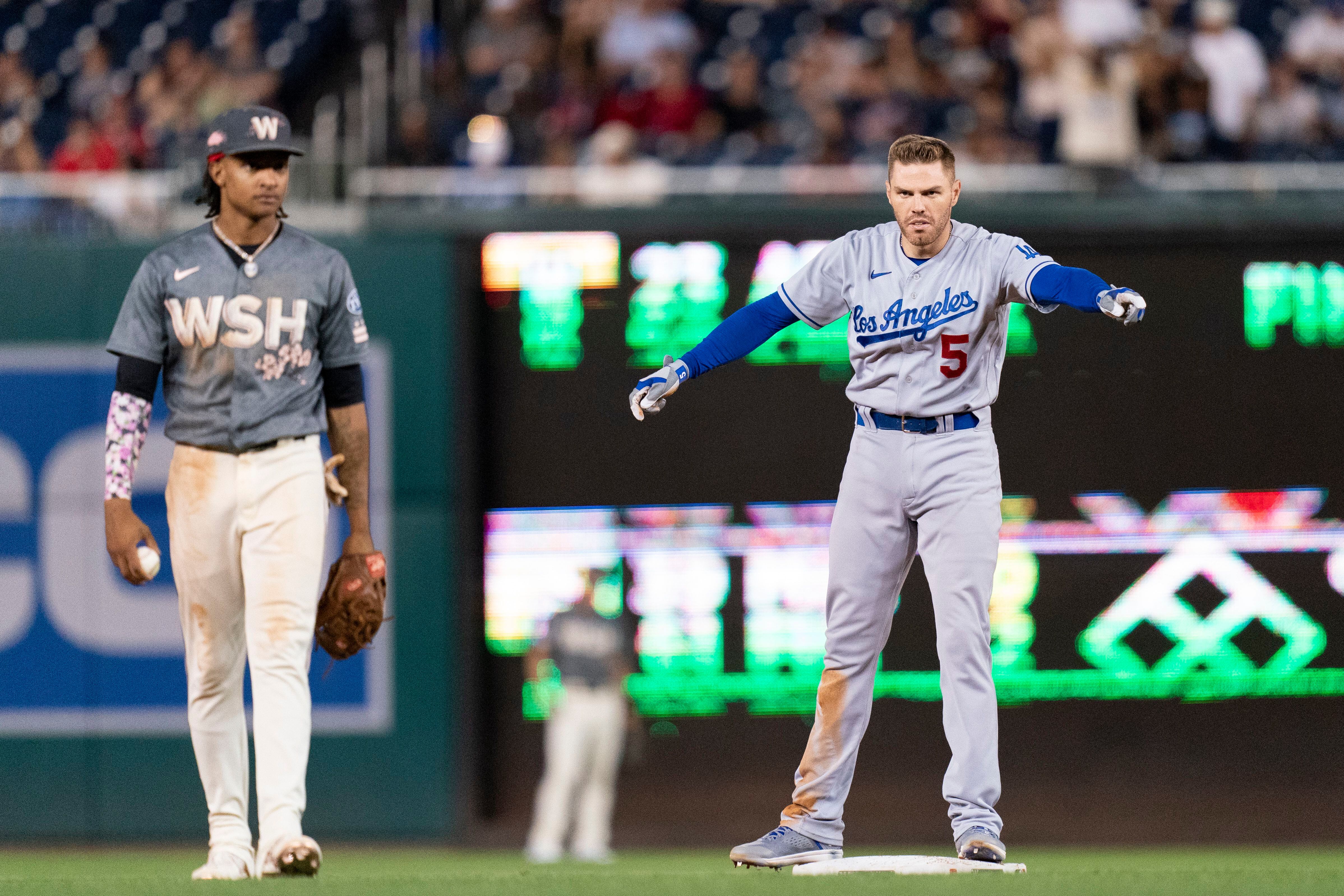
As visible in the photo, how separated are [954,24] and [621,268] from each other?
335cm

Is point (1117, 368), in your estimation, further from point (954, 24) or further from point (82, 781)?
point (82, 781)

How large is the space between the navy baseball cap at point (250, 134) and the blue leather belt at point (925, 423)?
175cm

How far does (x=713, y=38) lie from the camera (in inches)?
416

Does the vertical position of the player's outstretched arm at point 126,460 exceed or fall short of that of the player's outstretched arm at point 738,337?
it falls short

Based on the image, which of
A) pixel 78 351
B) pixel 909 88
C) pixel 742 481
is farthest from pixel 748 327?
pixel 909 88

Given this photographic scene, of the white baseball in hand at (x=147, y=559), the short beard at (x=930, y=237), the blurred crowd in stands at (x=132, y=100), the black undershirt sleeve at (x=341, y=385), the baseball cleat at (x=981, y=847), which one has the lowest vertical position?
the baseball cleat at (x=981, y=847)

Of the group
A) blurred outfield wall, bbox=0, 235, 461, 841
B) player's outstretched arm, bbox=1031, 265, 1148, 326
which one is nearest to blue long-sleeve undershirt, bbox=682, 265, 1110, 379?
player's outstretched arm, bbox=1031, 265, 1148, 326

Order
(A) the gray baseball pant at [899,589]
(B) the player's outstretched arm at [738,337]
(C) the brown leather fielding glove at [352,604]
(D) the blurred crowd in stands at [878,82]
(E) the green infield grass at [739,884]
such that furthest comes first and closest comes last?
(D) the blurred crowd in stands at [878,82], (C) the brown leather fielding glove at [352,604], (B) the player's outstretched arm at [738,337], (A) the gray baseball pant at [899,589], (E) the green infield grass at [739,884]

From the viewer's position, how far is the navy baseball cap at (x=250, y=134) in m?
4.71

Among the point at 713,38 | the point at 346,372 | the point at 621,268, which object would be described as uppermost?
the point at 713,38

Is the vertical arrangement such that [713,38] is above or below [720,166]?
above

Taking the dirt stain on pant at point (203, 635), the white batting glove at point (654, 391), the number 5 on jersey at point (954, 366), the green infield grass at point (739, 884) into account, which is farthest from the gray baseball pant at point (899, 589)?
the dirt stain on pant at point (203, 635)

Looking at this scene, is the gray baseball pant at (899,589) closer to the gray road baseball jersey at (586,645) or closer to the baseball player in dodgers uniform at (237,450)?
the baseball player in dodgers uniform at (237,450)

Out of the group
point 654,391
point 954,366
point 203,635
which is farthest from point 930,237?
point 203,635
